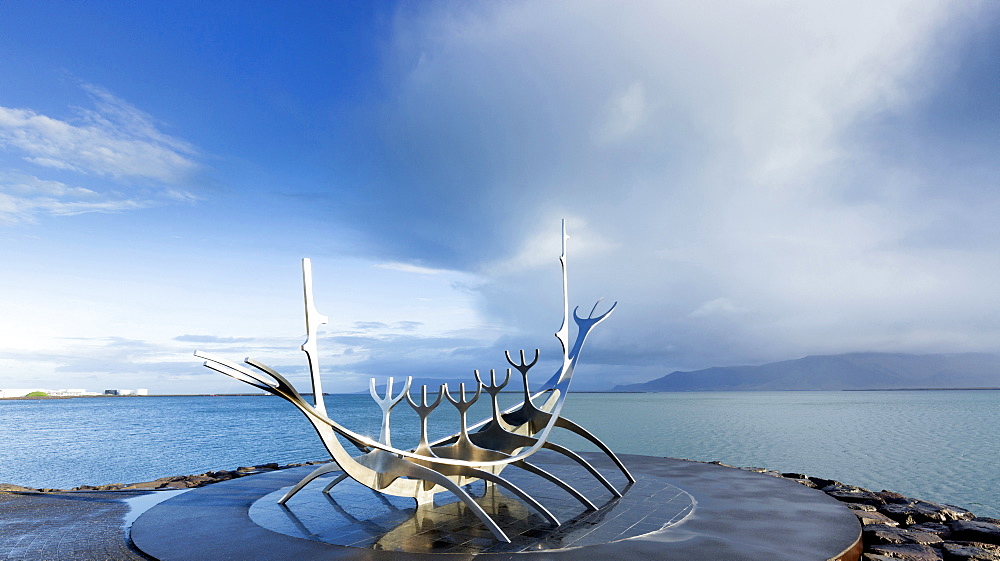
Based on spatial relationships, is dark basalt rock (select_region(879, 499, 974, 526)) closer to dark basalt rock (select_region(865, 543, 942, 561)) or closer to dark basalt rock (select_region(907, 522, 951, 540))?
dark basalt rock (select_region(907, 522, 951, 540))

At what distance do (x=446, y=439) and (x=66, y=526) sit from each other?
6615mm

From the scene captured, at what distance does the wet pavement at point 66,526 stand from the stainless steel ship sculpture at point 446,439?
291 cm

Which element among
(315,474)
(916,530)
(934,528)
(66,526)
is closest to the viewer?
(66,526)

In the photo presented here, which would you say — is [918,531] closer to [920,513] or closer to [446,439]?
[920,513]

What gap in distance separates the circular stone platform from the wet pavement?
1.36 feet

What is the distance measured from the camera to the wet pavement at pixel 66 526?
823cm

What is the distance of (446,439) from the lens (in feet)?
37.2

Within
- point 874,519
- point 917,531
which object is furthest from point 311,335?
point 917,531

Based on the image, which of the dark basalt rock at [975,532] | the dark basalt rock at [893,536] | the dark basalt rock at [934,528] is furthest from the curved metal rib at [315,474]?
the dark basalt rock at [975,532]

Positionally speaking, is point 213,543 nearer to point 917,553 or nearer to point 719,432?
point 917,553

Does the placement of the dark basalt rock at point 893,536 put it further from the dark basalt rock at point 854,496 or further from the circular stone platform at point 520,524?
the dark basalt rock at point 854,496

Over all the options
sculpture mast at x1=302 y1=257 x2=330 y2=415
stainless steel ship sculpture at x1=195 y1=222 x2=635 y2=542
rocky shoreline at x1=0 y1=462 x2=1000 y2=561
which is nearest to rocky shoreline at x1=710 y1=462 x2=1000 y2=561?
rocky shoreline at x1=0 y1=462 x2=1000 y2=561

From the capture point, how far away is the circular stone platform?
8000mm

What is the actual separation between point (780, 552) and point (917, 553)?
2601 mm
